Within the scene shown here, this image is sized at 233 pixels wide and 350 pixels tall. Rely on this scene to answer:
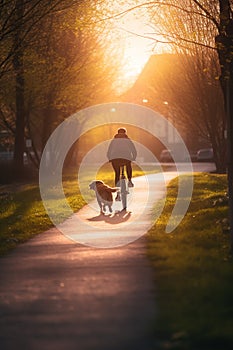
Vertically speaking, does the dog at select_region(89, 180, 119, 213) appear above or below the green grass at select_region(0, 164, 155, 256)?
above

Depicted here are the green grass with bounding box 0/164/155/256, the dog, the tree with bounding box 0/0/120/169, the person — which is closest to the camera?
the green grass with bounding box 0/164/155/256

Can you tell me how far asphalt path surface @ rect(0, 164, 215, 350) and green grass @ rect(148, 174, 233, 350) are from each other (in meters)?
0.14

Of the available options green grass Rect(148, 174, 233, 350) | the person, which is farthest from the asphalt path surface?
the person

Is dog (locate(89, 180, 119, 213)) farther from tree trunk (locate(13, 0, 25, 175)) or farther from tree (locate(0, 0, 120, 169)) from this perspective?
tree trunk (locate(13, 0, 25, 175))

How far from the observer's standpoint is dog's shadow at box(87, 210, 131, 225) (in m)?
18.4

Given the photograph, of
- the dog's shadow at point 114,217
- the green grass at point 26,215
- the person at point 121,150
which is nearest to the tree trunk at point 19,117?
the green grass at point 26,215

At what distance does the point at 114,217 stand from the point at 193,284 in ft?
32.4

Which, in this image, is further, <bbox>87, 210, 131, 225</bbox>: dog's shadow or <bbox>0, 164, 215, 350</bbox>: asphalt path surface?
<bbox>87, 210, 131, 225</bbox>: dog's shadow

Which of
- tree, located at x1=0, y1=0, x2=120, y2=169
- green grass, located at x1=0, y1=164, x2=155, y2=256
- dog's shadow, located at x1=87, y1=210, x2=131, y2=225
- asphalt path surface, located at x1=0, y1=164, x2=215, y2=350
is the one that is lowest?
dog's shadow, located at x1=87, y1=210, x2=131, y2=225

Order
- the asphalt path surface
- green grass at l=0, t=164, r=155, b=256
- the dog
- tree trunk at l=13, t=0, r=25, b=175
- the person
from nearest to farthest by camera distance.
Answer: the asphalt path surface, green grass at l=0, t=164, r=155, b=256, the dog, the person, tree trunk at l=13, t=0, r=25, b=175

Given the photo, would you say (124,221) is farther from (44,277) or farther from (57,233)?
(44,277)

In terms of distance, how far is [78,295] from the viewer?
9219mm

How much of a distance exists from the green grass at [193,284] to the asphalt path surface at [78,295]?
14cm

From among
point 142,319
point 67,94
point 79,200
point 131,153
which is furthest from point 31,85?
point 142,319
